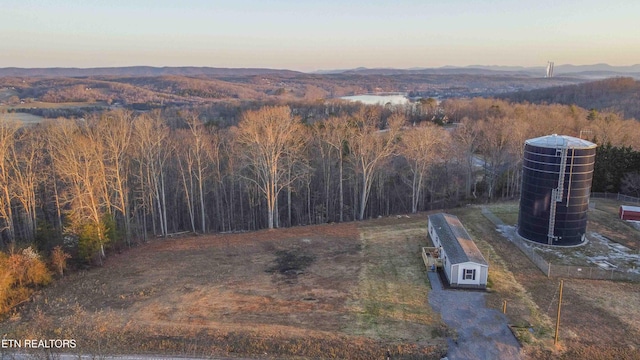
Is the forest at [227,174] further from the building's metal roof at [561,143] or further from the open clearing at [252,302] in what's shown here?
the building's metal roof at [561,143]

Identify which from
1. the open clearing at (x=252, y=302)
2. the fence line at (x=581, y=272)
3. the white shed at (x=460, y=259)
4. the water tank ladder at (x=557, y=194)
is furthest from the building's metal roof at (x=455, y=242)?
the water tank ladder at (x=557, y=194)

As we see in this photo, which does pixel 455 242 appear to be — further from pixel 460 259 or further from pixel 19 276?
pixel 19 276

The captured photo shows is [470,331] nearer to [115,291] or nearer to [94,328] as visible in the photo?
[94,328]

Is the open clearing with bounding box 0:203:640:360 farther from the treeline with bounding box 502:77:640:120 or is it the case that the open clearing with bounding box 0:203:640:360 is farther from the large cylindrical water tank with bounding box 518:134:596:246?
the treeline with bounding box 502:77:640:120

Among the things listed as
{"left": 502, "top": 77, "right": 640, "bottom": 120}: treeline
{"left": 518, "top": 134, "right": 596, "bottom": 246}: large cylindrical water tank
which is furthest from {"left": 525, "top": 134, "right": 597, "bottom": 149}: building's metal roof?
{"left": 502, "top": 77, "right": 640, "bottom": 120}: treeline

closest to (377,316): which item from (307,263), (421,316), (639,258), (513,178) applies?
(421,316)
